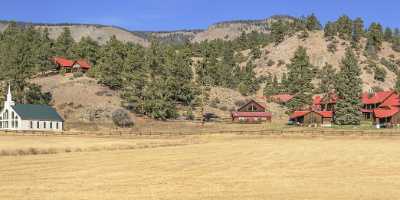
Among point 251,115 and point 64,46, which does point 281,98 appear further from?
point 64,46

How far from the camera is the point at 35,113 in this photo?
107500mm

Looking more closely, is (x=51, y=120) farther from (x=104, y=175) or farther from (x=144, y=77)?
(x=104, y=175)

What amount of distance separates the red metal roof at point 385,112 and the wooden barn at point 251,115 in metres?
23.5

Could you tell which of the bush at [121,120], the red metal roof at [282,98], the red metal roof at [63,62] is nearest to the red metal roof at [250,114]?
the bush at [121,120]

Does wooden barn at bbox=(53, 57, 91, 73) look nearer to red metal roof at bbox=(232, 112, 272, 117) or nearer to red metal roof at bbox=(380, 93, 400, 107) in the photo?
red metal roof at bbox=(232, 112, 272, 117)

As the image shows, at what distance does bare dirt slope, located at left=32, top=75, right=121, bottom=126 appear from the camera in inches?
4751

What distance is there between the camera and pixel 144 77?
418ft

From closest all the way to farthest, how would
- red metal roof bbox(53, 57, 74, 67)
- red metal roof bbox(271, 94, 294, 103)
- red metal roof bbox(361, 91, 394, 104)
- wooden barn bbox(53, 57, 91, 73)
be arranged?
red metal roof bbox(361, 91, 394, 104)
wooden barn bbox(53, 57, 91, 73)
red metal roof bbox(53, 57, 74, 67)
red metal roof bbox(271, 94, 294, 103)

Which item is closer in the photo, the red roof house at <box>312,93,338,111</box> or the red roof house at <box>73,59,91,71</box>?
the red roof house at <box>312,93,338,111</box>

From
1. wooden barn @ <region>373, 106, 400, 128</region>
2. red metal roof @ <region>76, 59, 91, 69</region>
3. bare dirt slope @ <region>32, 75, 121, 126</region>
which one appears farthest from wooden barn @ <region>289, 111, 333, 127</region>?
red metal roof @ <region>76, 59, 91, 69</region>

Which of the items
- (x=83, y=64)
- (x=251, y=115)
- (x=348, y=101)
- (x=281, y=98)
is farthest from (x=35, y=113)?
(x=281, y=98)

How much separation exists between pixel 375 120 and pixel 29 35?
113166 mm

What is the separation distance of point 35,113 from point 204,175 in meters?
76.9

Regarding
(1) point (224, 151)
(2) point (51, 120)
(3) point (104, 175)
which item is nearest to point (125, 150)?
(1) point (224, 151)
